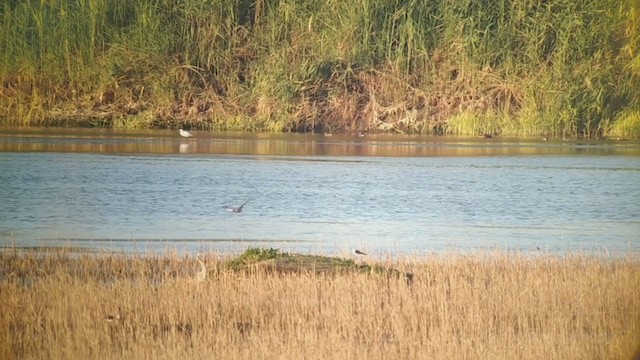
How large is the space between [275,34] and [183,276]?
21250 millimetres

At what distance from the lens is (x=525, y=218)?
52.4ft

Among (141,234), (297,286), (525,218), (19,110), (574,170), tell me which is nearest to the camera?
(297,286)

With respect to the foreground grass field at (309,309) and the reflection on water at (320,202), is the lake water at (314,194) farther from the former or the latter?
the foreground grass field at (309,309)

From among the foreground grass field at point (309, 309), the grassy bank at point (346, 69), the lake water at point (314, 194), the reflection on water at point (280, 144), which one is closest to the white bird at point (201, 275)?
the foreground grass field at point (309, 309)

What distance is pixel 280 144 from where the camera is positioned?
25.9 metres

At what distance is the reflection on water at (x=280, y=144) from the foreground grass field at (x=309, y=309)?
1238cm

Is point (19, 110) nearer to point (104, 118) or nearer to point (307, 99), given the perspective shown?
point (104, 118)

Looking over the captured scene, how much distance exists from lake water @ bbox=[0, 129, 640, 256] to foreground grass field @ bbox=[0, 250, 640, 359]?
177 centimetres

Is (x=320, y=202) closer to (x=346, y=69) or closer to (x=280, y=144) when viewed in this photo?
(x=280, y=144)

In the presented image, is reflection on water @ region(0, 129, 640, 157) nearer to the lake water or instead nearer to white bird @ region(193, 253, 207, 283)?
the lake water

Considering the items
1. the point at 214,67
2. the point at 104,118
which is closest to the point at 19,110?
the point at 104,118

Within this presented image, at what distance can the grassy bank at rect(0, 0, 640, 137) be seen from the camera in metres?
28.8

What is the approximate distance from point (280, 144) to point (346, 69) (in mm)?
4482

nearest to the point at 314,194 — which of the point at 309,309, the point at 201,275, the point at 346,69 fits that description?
the point at 201,275
